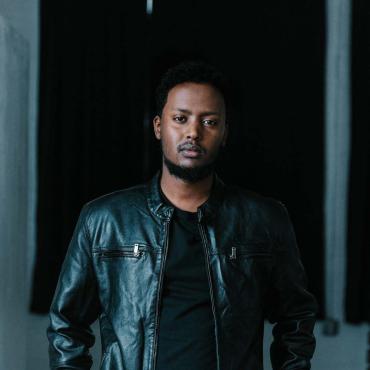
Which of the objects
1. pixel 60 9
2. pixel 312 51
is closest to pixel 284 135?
pixel 312 51

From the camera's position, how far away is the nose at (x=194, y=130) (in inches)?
56.9

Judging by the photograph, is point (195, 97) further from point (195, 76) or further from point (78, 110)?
point (78, 110)

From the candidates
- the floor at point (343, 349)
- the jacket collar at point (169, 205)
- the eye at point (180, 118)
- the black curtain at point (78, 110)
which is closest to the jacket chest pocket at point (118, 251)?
the jacket collar at point (169, 205)

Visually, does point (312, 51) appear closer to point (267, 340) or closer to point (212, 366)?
point (267, 340)

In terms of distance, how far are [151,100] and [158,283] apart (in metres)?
1.41

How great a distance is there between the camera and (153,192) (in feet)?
5.07

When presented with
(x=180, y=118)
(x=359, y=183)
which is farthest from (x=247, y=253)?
(x=359, y=183)

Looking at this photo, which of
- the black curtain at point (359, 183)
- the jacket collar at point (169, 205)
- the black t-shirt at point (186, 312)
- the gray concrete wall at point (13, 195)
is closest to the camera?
the black t-shirt at point (186, 312)

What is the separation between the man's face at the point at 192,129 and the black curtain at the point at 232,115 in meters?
1.17

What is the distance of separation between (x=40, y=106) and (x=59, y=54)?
25 cm

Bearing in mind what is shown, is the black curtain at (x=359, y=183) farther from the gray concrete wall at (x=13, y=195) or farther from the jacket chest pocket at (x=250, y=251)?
the gray concrete wall at (x=13, y=195)

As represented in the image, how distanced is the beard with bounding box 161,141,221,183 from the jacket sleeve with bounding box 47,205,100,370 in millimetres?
275

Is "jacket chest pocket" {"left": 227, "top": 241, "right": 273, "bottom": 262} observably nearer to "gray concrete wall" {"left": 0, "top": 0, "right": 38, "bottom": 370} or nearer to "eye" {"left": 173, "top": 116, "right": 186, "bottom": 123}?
"eye" {"left": 173, "top": 116, "right": 186, "bottom": 123}

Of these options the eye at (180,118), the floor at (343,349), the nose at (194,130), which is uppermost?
the eye at (180,118)
